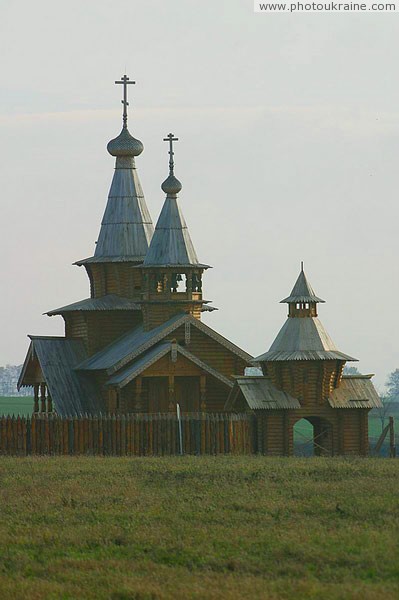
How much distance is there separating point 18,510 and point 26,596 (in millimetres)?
7086

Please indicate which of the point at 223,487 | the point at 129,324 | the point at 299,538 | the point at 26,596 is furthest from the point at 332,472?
the point at 129,324

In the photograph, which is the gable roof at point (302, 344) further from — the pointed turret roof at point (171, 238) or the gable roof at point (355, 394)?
the pointed turret roof at point (171, 238)

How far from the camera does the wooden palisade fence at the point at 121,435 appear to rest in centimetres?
3991

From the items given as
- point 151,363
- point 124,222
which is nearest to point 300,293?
point 151,363

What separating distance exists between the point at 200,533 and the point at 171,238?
86.7 ft

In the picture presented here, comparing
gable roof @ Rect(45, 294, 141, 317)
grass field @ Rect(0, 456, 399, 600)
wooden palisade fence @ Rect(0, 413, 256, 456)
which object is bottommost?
grass field @ Rect(0, 456, 399, 600)

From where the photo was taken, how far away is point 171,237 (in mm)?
48844

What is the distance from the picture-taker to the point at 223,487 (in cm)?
2886

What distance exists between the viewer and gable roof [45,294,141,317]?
5038cm

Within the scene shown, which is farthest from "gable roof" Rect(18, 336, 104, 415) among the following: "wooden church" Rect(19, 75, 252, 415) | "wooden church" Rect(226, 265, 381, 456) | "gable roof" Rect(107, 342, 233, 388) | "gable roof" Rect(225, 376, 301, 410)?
"gable roof" Rect(225, 376, 301, 410)

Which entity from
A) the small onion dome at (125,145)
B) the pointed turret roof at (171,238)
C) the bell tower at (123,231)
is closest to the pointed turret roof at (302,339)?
the pointed turret roof at (171,238)

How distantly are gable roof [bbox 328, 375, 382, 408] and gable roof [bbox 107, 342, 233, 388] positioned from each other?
4.63 m

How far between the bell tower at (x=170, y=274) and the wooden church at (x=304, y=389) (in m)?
5.37

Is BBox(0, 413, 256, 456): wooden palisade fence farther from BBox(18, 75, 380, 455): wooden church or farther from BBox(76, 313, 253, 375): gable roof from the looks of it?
BBox(76, 313, 253, 375): gable roof
